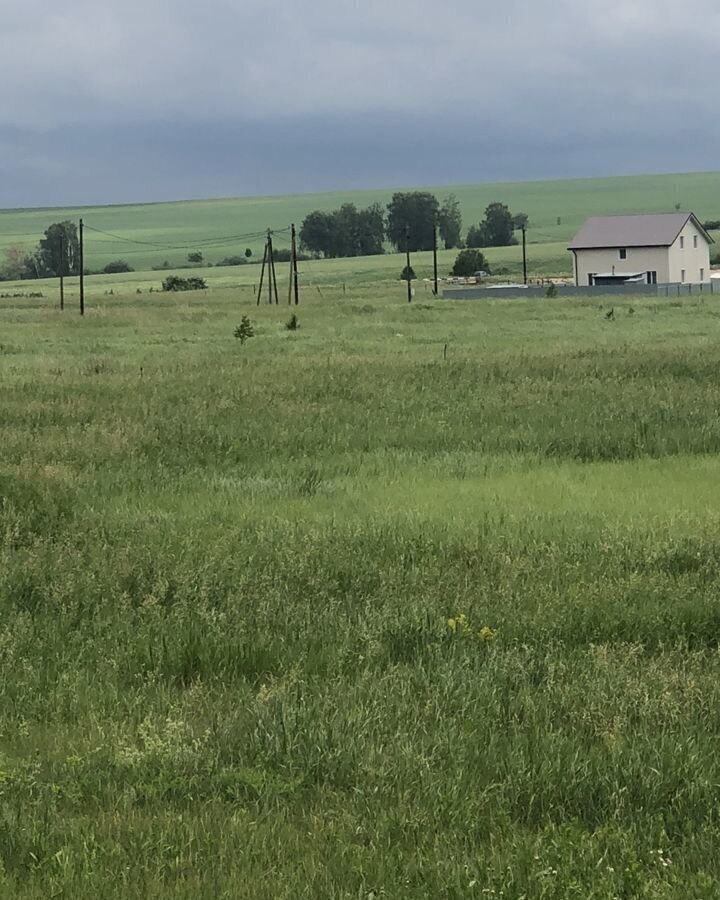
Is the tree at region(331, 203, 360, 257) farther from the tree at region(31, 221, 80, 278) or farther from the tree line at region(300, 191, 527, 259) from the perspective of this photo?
the tree at region(31, 221, 80, 278)

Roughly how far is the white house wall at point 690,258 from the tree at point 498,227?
55794 millimetres

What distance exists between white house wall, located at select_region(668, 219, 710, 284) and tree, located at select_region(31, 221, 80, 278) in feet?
267

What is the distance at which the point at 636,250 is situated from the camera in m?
84.9

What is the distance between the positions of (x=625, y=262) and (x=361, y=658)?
8315 centimetres

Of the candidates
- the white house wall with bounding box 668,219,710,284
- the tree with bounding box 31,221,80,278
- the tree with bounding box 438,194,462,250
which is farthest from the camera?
the tree with bounding box 438,194,462,250

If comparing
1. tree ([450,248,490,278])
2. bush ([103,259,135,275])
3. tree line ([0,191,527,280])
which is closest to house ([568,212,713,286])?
tree ([450,248,490,278])

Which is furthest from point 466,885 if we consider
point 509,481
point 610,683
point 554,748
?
point 509,481

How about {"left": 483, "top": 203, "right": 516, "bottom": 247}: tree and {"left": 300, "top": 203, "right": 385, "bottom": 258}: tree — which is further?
{"left": 300, "top": 203, "right": 385, "bottom": 258}: tree

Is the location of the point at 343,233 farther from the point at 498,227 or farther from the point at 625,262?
the point at 625,262

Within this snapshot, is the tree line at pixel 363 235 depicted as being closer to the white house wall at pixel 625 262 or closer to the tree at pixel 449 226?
the tree at pixel 449 226

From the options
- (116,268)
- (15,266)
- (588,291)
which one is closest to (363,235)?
(116,268)

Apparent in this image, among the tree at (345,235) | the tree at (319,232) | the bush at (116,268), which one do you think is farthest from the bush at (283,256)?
the bush at (116,268)

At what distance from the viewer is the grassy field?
159 inches

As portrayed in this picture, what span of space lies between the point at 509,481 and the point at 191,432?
4.52m
